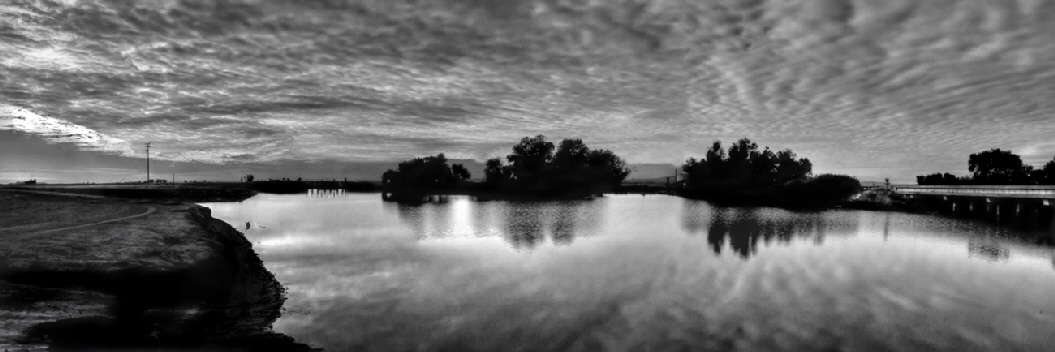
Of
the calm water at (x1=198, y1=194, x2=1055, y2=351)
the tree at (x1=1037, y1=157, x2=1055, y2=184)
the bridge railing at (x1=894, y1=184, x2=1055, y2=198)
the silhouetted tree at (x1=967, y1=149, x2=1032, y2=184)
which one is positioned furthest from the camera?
the silhouetted tree at (x1=967, y1=149, x2=1032, y2=184)

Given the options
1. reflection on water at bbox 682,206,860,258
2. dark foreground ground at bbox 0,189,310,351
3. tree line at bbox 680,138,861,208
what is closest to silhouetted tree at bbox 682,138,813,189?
tree line at bbox 680,138,861,208

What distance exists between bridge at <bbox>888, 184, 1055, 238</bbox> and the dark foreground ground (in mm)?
63195

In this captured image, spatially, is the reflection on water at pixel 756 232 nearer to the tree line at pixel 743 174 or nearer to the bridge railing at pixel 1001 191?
the bridge railing at pixel 1001 191

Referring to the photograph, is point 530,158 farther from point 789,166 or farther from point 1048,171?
point 1048,171

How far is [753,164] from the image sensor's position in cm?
15700

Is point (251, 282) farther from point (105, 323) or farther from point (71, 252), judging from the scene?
point (105, 323)

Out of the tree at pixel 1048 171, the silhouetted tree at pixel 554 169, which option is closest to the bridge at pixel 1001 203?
the tree at pixel 1048 171

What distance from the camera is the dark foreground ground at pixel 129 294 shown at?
13.3 m

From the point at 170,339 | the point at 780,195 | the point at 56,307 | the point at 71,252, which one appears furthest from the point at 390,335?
the point at 780,195

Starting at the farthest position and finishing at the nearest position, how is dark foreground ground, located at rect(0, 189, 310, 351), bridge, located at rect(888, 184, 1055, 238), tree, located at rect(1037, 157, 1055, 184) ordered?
tree, located at rect(1037, 157, 1055, 184)
bridge, located at rect(888, 184, 1055, 238)
dark foreground ground, located at rect(0, 189, 310, 351)

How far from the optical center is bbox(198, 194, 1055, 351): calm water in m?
16.2

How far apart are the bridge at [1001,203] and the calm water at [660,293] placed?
31.3 meters

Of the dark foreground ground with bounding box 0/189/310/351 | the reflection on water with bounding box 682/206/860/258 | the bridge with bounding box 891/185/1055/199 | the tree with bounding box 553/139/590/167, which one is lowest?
the reflection on water with bounding box 682/206/860/258

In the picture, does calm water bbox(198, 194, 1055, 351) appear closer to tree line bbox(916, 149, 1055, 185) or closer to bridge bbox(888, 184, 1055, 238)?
bridge bbox(888, 184, 1055, 238)
